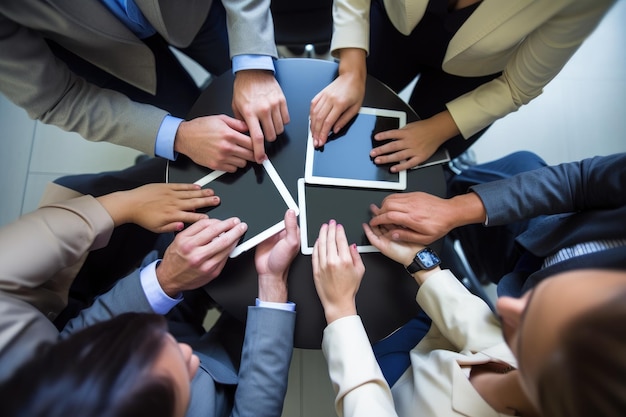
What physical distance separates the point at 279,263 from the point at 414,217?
0.30 m

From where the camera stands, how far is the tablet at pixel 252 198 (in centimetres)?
85

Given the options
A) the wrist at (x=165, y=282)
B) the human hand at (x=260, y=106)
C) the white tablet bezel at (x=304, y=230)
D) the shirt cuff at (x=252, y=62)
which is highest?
the shirt cuff at (x=252, y=62)

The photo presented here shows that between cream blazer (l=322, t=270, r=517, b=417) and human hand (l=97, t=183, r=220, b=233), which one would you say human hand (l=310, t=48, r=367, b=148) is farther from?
cream blazer (l=322, t=270, r=517, b=417)

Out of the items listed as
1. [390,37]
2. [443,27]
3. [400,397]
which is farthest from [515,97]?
[400,397]

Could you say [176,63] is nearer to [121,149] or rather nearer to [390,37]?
[121,149]

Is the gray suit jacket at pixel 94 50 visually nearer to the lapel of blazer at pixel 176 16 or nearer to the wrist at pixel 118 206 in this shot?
the lapel of blazer at pixel 176 16

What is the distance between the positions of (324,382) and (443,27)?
1108 millimetres

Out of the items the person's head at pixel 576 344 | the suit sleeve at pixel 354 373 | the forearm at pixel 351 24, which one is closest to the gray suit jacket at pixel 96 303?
the suit sleeve at pixel 354 373

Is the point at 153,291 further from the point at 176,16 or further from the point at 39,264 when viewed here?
the point at 176,16

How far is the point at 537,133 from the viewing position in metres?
1.56

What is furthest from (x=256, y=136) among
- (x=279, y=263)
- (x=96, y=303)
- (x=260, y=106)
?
(x=96, y=303)

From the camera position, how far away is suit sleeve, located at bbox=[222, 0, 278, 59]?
2.85 ft

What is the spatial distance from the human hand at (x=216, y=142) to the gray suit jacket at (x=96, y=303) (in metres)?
0.24

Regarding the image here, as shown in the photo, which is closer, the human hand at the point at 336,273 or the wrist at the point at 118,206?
the human hand at the point at 336,273
